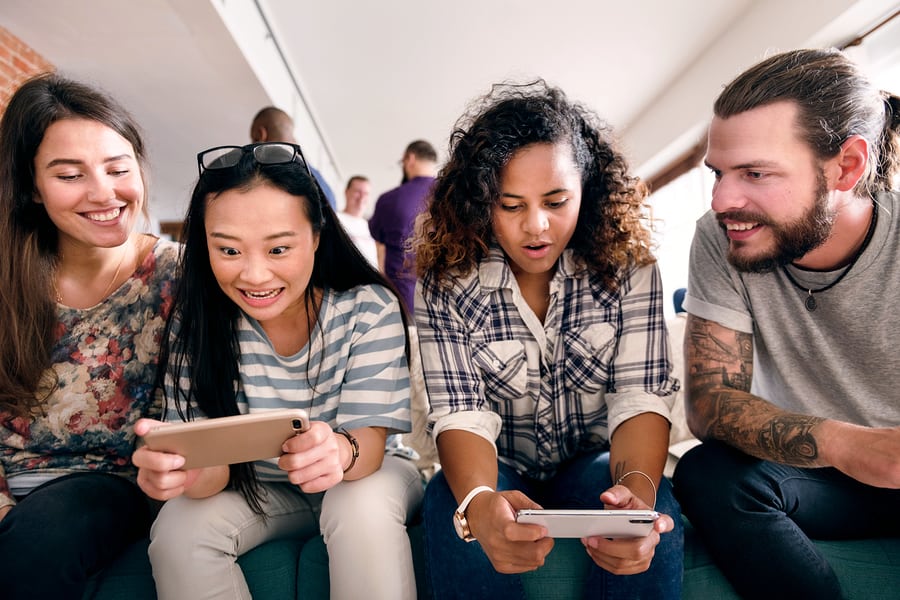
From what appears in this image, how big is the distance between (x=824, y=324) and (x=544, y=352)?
595 mm

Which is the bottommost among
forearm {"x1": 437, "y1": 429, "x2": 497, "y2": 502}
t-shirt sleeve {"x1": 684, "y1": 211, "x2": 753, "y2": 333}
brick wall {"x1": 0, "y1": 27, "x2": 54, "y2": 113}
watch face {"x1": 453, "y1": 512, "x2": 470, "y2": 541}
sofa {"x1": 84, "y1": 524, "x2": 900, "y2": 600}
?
sofa {"x1": 84, "y1": 524, "x2": 900, "y2": 600}

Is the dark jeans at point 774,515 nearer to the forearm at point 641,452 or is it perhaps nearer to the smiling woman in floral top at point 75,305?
the forearm at point 641,452

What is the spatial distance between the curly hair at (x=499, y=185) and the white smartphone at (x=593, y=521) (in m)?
0.55

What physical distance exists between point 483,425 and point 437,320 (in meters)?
0.25

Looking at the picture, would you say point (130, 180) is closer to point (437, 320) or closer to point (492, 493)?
point (437, 320)

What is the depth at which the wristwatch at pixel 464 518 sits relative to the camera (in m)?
0.94

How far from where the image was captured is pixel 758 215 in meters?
1.14

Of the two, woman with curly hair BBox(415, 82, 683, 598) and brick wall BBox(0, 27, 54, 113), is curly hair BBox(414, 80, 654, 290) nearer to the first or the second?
woman with curly hair BBox(415, 82, 683, 598)

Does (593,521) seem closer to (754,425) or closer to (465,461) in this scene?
(465,461)

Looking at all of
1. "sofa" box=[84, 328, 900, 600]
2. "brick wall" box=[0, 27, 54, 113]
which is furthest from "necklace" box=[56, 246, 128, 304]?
"brick wall" box=[0, 27, 54, 113]

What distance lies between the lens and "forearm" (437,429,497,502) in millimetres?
1002

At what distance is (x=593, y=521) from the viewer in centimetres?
76

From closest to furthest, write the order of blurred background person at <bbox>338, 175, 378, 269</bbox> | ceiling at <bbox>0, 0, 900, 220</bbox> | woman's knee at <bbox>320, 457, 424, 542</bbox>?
woman's knee at <bbox>320, 457, 424, 542</bbox>
ceiling at <bbox>0, 0, 900, 220</bbox>
blurred background person at <bbox>338, 175, 378, 269</bbox>

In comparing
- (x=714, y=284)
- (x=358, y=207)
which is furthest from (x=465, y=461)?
(x=358, y=207)
